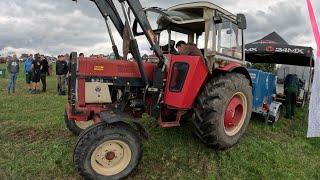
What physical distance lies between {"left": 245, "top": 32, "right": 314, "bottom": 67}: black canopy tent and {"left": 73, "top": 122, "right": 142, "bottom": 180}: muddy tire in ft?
27.1

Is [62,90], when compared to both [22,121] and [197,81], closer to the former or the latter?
[22,121]

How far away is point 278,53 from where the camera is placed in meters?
12.3

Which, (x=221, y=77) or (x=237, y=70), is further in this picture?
(x=237, y=70)

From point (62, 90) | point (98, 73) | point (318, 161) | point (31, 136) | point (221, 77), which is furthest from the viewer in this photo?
point (62, 90)

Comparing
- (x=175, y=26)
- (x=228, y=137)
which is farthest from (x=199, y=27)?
(x=228, y=137)

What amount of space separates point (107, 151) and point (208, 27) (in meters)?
2.66

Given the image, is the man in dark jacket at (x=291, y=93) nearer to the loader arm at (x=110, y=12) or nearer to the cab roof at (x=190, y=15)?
the cab roof at (x=190, y=15)

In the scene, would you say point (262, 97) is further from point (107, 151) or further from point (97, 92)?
point (107, 151)

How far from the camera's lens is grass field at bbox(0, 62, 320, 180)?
556cm

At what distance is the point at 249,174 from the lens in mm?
5766

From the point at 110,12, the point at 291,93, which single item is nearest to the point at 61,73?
the point at 291,93

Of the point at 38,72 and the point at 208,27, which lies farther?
the point at 38,72

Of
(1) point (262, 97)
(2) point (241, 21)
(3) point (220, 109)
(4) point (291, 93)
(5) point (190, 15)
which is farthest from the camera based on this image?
(4) point (291, 93)

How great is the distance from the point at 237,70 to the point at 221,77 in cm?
75
